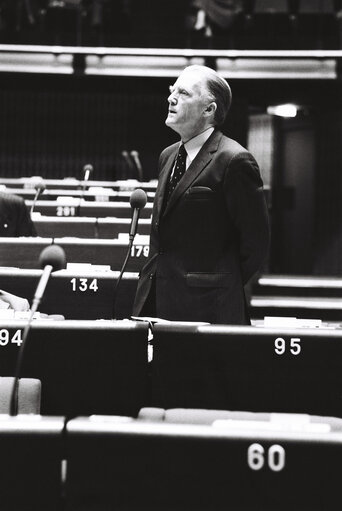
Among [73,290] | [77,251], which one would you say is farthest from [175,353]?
[77,251]

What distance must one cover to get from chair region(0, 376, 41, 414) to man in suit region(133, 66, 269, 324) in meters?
0.93

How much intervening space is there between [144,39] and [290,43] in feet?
6.51

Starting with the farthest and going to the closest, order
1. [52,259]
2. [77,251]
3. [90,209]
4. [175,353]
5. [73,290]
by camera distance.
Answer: [90,209] < [77,251] < [73,290] < [175,353] < [52,259]

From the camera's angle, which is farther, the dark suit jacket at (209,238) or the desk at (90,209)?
the desk at (90,209)

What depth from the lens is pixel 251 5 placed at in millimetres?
9891

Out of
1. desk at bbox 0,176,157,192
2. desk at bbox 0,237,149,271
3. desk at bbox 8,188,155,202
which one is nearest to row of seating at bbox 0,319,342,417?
desk at bbox 0,237,149,271

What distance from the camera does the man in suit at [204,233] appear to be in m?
2.40

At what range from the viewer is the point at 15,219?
5105 millimetres

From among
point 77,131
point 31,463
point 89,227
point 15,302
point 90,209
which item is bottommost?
point 31,463

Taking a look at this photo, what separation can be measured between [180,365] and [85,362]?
0.73 feet

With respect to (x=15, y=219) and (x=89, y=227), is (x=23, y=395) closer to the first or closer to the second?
(x=89, y=227)

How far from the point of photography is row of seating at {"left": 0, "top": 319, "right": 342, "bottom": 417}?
5.75 ft

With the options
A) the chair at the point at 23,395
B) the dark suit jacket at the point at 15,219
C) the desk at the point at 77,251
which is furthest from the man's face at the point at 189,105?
the dark suit jacket at the point at 15,219

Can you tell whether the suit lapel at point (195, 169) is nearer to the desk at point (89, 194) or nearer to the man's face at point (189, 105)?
the man's face at point (189, 105)
